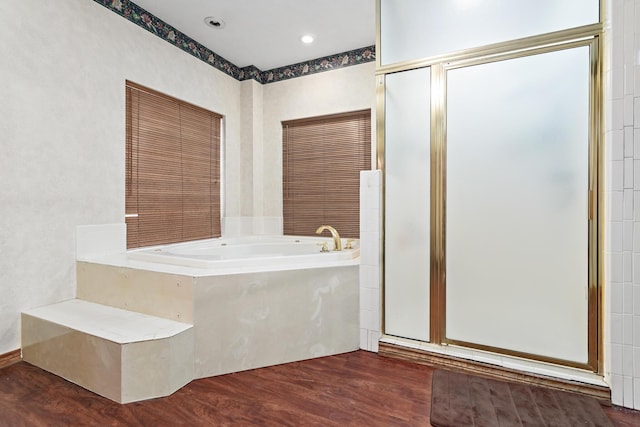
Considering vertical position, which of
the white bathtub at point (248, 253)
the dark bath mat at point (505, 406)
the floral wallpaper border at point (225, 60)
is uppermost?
the floral wallpaper border at point (225, 60)

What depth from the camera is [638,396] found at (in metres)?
1.56

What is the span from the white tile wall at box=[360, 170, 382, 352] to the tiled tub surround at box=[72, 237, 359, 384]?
0.05 metres

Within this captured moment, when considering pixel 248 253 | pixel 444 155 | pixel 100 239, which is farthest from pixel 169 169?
pixel 444 155

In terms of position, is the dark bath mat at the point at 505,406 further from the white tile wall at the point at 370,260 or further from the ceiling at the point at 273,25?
the ceiling at the point at 273,25

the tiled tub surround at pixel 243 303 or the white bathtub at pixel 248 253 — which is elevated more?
the white bathtub at pixel 248 253

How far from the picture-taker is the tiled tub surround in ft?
6.20

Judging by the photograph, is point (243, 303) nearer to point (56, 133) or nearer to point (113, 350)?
point (113, 350)

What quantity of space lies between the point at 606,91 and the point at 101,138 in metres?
3.18

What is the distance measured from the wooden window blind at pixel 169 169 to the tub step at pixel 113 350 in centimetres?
91

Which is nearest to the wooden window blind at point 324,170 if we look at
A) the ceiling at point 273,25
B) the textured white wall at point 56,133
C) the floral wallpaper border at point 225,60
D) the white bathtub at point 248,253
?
the white bathtub at point 248,253

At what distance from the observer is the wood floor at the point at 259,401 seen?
4.90 feet

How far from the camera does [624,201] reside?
Answer: 5.15 ft

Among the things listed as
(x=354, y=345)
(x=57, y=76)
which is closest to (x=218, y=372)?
(x=354, y=345)

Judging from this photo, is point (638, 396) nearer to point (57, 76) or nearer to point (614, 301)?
point (614, 301)
